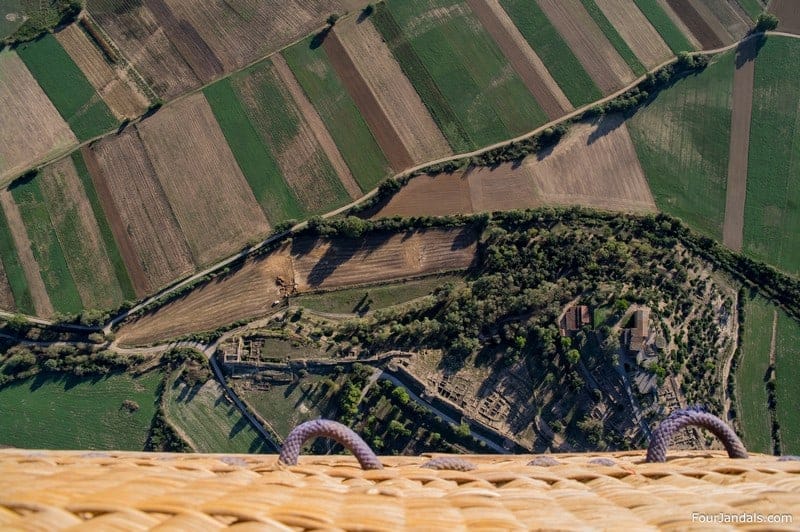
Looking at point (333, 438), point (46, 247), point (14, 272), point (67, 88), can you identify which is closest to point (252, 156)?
point (67, 88)

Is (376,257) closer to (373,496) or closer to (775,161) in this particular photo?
(373,496)

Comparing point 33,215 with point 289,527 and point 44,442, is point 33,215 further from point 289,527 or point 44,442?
point 289,527

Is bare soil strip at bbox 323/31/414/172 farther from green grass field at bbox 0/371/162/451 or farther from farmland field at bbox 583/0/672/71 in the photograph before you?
green grass field at bbox 0/371/162/451

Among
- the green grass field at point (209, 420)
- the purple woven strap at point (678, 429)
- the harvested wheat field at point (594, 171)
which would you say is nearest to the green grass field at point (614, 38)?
the harvested wheat field at point (594, 171)

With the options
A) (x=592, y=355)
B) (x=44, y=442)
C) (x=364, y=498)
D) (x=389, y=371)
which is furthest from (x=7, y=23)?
(x=592, y=355)

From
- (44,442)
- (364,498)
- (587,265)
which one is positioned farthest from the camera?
(587,265)

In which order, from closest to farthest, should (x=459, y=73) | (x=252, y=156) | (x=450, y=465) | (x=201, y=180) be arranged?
(x=450, y=465) < (x=201, y=180) < (x=252, y=156) < (x=459, y=73)
